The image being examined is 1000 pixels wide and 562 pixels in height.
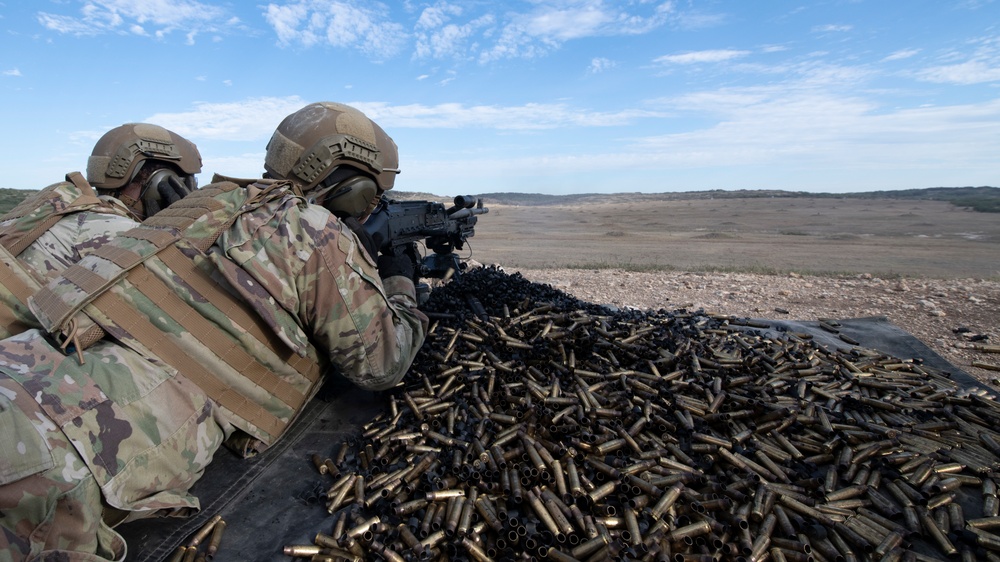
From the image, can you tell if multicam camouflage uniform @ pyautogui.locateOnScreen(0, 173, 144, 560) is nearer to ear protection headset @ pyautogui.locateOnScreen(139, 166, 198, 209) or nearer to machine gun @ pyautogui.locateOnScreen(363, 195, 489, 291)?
ear protection headset @ pyautogui.locateOnScreen(139, 166, 198, 209)

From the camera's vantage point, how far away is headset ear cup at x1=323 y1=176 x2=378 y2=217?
189 inches

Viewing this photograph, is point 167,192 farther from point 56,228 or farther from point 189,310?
point 189,310

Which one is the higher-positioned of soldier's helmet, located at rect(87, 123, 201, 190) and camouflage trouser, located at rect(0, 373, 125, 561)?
soldier's helmet, located at rect(87, 123, 201, 190)

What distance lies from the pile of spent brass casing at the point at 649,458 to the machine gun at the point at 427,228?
143cm

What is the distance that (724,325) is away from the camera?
285 inches

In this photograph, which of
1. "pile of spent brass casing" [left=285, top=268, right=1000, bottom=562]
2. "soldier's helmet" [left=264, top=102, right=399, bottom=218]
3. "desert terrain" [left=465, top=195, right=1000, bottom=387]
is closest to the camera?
"pile of spent brass casing" [left=285, top=268, right=1000, bottom=562]

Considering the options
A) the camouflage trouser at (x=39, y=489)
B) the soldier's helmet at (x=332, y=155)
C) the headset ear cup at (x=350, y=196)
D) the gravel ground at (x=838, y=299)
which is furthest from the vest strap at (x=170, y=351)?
the gravel ground at (x=838, y=299)

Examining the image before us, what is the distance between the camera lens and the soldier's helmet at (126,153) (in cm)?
686

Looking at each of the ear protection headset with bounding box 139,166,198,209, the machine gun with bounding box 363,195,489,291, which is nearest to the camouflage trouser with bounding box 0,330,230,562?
the machine gun with bounding box 363,195,489,291

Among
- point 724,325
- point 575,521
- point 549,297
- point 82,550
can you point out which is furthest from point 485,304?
point 82,550

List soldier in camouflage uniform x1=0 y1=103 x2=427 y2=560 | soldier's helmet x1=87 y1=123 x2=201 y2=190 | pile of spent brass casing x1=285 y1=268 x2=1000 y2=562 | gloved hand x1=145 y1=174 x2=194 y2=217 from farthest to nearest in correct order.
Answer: gloved hand x1=145 y1=174 x2=194 y2=217 → soldier's helmet x1=87 y1=123 x2=201 y2=190 → pile of spent brass casing x1=285 y1=268 x2=1000 y2=562 → soldier in camouflage uniform x1=0 y1=103 x2=427 y2=560

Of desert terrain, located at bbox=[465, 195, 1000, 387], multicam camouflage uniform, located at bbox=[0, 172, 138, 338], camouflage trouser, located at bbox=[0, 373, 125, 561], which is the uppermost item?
multicam camouflage uniform, located at bbox=[0, 172, 138, 338]

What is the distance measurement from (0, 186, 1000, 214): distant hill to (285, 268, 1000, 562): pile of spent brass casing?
86.4 ft

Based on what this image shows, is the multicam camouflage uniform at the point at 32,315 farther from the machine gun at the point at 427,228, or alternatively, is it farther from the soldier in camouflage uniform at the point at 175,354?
the machine gun at the point at 427,228
